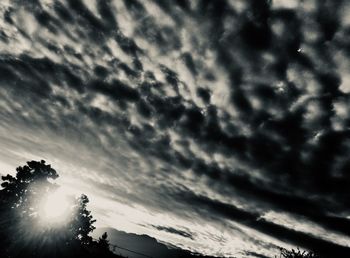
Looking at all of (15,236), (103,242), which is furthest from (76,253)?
(103,242)

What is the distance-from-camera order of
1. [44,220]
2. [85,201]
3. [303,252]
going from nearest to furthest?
[303,252], [44,220], [85,201]

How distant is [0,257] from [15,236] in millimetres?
2657

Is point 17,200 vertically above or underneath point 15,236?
above

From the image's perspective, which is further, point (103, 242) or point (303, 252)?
point (103, 242)

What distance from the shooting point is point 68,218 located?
39.3 metres

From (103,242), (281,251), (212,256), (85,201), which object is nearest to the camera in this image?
Answer: (281,251)

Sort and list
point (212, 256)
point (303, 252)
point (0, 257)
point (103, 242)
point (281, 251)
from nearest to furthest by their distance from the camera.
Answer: point (303, 252) < point (281, 251) < point (0, 257) < point (212, 256) < point (103, 242)

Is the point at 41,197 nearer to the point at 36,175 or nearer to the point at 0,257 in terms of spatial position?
the point at 36,175

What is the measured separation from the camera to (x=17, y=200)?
32469mm

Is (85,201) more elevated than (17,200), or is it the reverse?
(85,201)

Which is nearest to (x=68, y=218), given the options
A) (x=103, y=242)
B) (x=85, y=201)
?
(x=85, y=201)

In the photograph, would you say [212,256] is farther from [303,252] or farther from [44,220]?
[44,220]

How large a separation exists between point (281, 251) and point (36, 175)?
33473 mm

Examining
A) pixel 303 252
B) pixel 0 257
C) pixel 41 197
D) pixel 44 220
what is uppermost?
pixel 303 252
